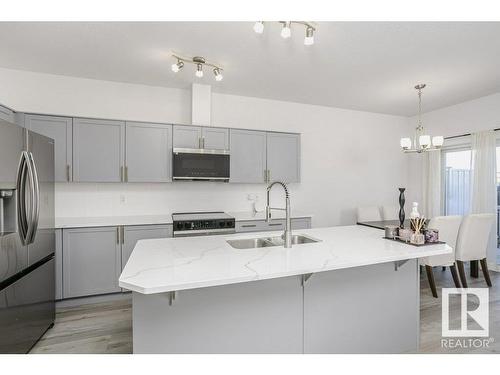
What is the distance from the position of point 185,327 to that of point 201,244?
0.56 m

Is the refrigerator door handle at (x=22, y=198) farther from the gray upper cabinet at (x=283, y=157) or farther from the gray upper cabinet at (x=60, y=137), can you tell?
the gray upper cabinet at (x=283, y=157)

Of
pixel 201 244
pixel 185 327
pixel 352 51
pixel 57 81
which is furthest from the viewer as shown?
pixel 57 81

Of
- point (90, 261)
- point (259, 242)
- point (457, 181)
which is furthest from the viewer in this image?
point (457, 181)

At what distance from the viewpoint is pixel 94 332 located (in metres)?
2.33

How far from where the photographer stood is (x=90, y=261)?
9.25 feet

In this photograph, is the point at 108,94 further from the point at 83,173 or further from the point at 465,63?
the point at 465,63

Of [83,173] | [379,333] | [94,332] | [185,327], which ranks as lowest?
[94,332]

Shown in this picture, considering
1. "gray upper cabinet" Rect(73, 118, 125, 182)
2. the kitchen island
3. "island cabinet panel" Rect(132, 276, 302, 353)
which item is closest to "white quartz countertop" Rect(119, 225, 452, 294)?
the kitchen island

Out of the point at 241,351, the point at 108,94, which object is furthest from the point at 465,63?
the point at 108,94

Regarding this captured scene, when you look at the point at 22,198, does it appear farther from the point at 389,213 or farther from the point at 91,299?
the point at 389,213

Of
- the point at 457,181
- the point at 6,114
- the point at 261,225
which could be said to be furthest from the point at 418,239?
the point at 6,114

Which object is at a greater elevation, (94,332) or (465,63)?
(465,63)

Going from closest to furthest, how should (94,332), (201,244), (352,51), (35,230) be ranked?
(201,244)
(35,230)
(94,332)
(352,51)

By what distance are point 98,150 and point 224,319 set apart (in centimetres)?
247
